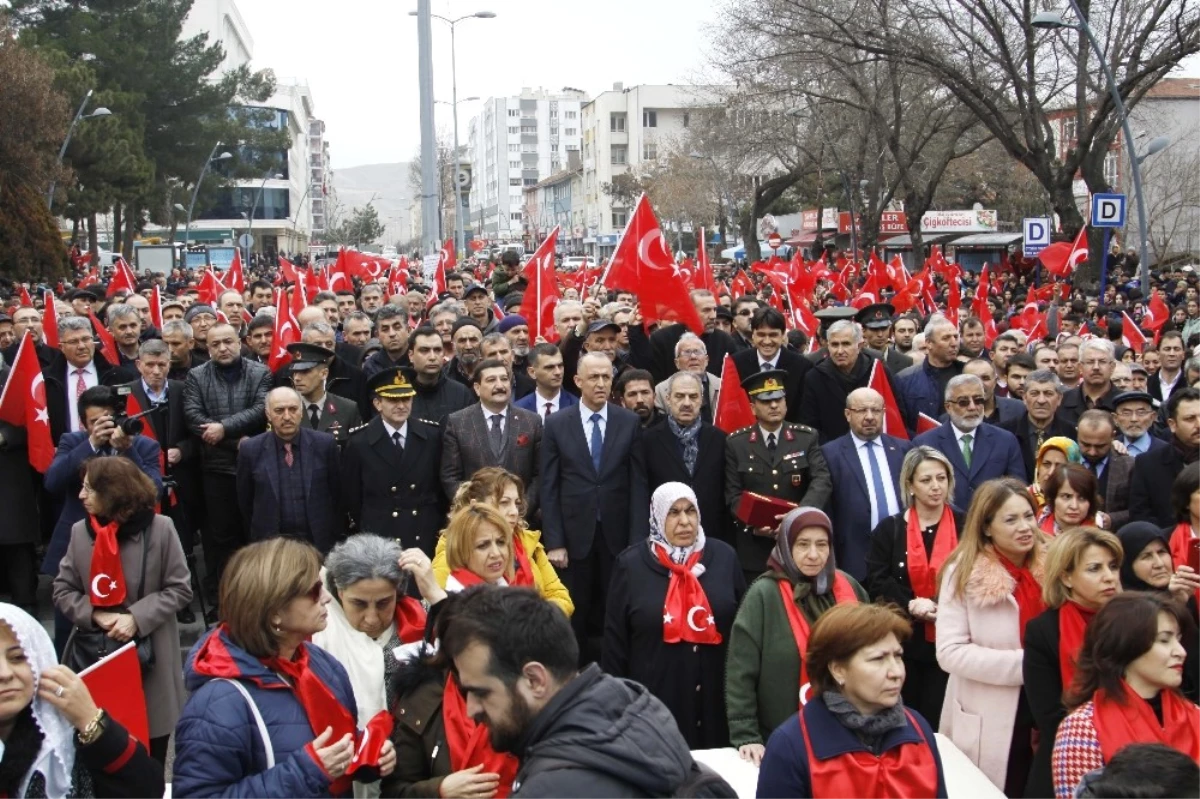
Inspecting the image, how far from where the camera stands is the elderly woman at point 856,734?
362 cm

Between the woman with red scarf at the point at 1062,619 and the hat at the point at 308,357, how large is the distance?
5085 mm

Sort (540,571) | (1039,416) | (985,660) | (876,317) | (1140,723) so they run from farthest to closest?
(876,317) → (1039,416) → (540,571) → (985,660) → (1140,723)

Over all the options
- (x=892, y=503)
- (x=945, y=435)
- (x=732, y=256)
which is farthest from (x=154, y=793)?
(x=732, y=256)

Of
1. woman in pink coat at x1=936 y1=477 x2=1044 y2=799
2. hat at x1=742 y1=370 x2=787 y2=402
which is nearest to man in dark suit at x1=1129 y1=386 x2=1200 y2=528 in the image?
woman in pink coat at x1=936 y1=477 x2=1044 y2=799

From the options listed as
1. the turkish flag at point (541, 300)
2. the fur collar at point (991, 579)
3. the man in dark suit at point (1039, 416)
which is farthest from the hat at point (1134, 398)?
the turkish flag at point (541, 300)

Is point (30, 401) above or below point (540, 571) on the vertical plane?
above

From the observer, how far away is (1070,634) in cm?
445

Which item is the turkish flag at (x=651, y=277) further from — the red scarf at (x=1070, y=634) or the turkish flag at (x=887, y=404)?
the red scarf at (x=1070, y=634)

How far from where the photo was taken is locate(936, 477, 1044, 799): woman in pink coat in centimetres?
484

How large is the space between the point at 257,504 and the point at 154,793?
4.08 meters

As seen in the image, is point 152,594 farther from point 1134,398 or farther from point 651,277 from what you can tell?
point 651,277

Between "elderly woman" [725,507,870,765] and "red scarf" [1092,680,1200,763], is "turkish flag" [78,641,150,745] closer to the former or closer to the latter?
"elderly woman" [725,507,870,765]

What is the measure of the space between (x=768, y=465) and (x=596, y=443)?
1.01m

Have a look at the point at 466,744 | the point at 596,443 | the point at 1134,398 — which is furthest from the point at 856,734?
the point at 1134,398
